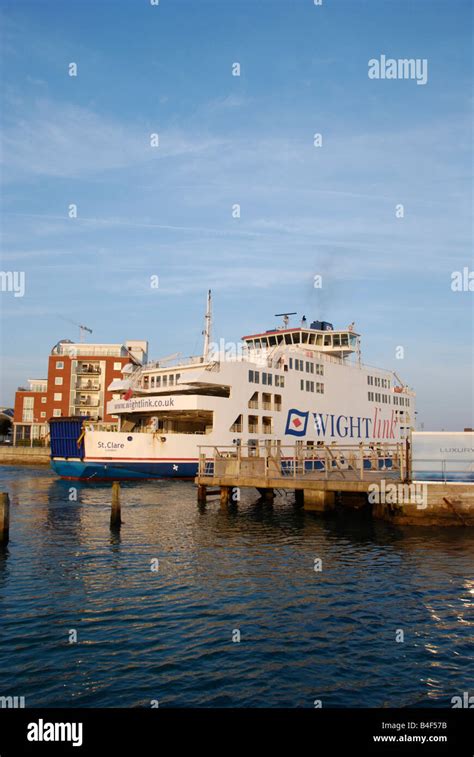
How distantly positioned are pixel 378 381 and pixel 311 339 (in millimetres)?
9583

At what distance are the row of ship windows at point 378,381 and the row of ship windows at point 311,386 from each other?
888 cm

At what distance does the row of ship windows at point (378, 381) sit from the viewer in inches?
2130

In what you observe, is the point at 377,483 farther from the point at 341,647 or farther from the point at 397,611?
the point at 341,647

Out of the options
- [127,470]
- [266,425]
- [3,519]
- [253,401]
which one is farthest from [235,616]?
[266,425]

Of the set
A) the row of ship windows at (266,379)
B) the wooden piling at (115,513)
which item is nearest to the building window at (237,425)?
the row of ship windows at (266,379)

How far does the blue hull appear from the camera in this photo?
36500mm

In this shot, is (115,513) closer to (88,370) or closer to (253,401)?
(253,401)

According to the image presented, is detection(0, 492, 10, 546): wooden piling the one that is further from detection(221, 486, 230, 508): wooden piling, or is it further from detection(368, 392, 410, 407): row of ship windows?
detection(368, 392, 410, 407): row of ship windows

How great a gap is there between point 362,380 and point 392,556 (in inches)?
1451

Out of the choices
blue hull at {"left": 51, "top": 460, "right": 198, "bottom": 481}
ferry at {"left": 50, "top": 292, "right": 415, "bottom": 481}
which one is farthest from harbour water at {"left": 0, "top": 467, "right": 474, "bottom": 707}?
blue hull at {"left": 51, "top": 460, "right": 198, "bottom": 481}

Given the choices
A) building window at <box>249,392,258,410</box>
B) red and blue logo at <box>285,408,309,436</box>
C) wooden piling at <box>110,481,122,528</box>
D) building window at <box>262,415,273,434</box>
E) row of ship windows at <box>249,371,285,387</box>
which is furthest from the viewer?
red and blue logo at <box>285,408,309,436</box>

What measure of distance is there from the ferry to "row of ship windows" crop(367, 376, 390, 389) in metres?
0.10

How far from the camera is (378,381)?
183 ft

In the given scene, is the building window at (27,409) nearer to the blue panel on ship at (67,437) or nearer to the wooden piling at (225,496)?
the blue panel on ship at (67,437)
